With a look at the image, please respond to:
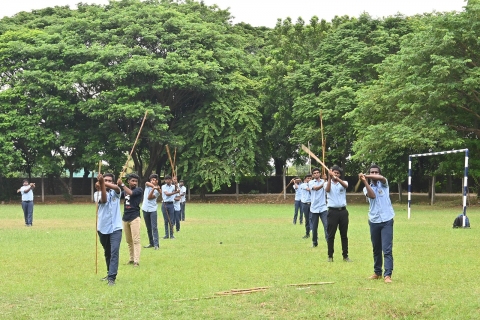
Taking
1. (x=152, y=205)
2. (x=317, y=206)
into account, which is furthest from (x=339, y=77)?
(x=152, y=205)

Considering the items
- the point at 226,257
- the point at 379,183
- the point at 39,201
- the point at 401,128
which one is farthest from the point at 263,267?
the point at 39,201

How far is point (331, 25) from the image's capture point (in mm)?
49781

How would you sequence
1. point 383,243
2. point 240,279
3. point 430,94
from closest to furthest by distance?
point 383,243 < point 240,279 < point 430,94

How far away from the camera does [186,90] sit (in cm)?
4819

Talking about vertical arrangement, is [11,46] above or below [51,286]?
above

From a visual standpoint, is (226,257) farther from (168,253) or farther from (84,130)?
(84,130)

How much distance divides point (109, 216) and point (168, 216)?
8.34 metres

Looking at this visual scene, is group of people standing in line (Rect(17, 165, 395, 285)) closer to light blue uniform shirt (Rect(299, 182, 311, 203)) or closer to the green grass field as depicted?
light blue uniform shirt (Rect(299, 182, 311, 203))

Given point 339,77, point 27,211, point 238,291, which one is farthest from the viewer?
point 339,77

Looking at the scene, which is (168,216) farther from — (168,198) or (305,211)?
(305,211)

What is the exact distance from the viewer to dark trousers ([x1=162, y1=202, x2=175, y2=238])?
20734mm

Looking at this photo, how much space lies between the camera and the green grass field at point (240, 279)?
9.78 metres

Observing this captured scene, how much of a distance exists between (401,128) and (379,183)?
25.1m

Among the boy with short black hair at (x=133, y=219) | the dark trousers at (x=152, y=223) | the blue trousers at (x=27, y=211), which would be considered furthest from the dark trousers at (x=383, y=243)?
the blue trousers at (x=27, y=211)
